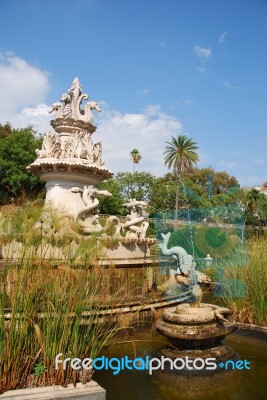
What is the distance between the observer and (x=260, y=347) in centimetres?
690

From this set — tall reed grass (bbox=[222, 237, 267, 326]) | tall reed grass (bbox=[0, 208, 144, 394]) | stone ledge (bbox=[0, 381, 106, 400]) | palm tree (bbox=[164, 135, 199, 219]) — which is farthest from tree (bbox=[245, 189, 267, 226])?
stone ledge (bbox=[0, 381, 106, 400])

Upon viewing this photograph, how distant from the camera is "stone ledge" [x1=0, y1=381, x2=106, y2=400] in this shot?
3752 millimetres

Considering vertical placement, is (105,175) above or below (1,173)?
below

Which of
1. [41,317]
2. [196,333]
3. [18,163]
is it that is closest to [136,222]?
[196,333]

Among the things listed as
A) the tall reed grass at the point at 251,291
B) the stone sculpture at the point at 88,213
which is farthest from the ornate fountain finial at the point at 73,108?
the tall reed grass at the point at 251,291

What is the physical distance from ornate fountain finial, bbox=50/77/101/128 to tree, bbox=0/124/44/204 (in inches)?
710

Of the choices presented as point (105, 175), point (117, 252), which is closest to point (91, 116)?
point (105, 175)

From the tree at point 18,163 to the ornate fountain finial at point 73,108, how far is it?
1804 centimetres

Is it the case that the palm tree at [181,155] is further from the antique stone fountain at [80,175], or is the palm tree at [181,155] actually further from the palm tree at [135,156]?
the antique stone fountain at [80,175]

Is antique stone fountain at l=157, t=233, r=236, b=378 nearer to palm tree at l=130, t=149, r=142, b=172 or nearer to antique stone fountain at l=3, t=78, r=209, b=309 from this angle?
antique stone fountain at l=3, t=78, r=209, b=309

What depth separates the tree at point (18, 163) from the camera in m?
32.2

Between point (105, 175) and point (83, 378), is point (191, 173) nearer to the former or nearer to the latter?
point (105, 175)

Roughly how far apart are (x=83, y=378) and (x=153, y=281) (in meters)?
5.40

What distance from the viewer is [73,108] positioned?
14.7 metres
